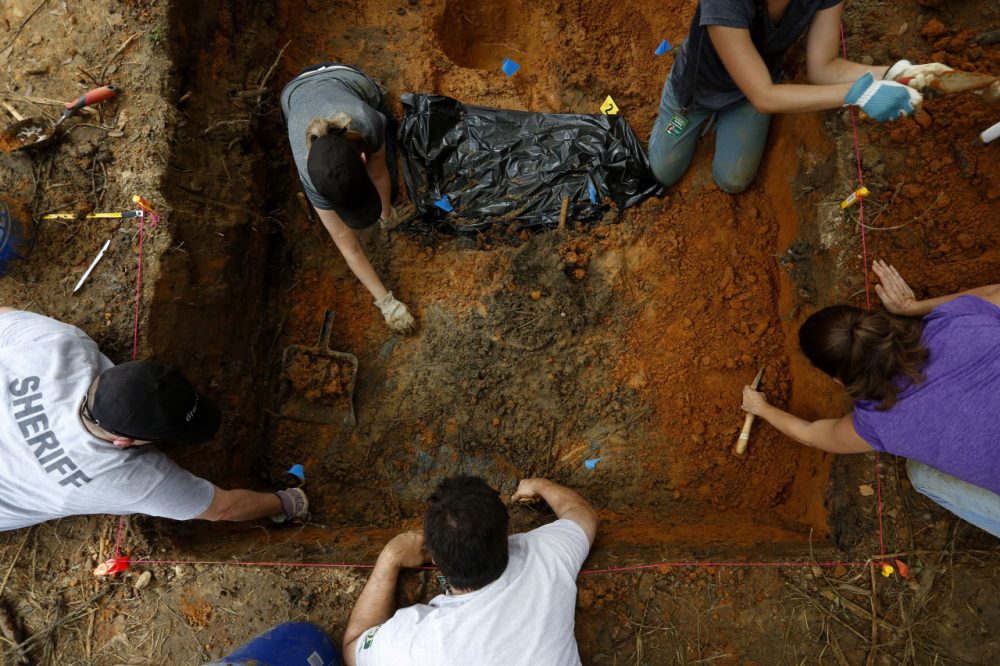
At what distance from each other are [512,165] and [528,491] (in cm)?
191

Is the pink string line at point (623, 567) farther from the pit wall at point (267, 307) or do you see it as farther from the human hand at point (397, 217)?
the human hand at point (397, 217)

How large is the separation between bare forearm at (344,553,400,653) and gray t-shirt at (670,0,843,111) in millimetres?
2561

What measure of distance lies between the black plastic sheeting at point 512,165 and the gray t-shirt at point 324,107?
0.50 metres

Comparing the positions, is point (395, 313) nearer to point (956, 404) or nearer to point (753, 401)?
point (753, 401)

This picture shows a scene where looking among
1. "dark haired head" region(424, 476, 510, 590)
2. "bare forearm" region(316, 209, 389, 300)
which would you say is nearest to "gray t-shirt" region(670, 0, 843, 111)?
"bare forearm" region(316, 209, 389, 300)

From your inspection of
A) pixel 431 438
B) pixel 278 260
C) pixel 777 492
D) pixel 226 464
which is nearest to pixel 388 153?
pixel 278 260

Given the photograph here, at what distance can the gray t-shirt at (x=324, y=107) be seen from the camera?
232cm

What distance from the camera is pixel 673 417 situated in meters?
2.79

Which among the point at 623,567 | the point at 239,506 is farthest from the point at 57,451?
the point at 623,567

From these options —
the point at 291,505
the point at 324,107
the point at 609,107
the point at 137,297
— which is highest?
the point at 324,107

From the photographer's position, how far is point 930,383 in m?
1.67

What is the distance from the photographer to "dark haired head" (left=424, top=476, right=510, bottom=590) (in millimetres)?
1750

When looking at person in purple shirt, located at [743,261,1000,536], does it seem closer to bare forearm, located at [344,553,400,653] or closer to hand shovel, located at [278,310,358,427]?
bare forearm, located at [344,553,400,653]

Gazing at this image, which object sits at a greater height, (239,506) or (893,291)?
(893,291)
